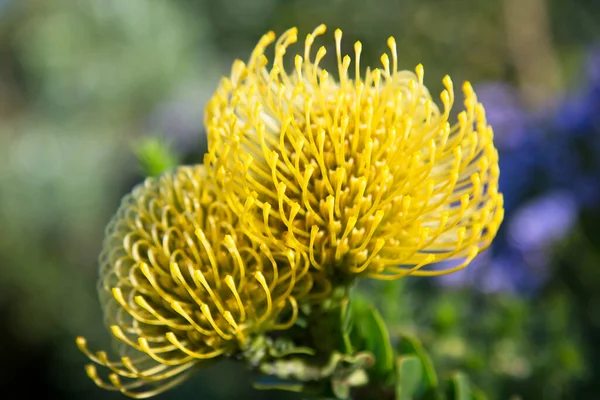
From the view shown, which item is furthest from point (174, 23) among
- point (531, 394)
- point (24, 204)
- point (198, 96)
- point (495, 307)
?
point (531, 394)

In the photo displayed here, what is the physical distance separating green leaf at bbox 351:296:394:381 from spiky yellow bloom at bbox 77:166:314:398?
122mm

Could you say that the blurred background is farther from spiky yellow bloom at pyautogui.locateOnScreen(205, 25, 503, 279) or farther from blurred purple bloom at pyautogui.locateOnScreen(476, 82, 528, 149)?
spiky yellow bloom at pyautogui.locateOnScreen(205, 25, 503, 279)

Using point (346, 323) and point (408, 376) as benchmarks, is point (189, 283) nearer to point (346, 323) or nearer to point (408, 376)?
point (346, 323)

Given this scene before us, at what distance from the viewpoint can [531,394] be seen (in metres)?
1.29

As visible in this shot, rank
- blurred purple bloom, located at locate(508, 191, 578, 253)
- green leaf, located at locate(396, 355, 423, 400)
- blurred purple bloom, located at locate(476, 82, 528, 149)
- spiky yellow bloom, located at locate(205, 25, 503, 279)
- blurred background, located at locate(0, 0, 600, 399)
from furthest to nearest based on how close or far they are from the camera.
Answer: blurred background, located at locate(0, 0, 600, 399)
blurred purple bloom, located at locate(476, 82, 528, 149)
blurred purple bloom, located at locate(508, 191, 578, 253)
green leaf, located at locate(396, 355, 423, 400)
spiky yellow bloom, located at locate(205, 25, 503, 279)

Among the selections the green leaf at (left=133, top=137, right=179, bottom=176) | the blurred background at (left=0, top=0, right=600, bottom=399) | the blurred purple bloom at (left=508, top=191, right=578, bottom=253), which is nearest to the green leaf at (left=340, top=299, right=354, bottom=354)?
the green leaf at (left=133, top=137, right=179, bottom=176)

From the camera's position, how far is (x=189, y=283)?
2.72ft

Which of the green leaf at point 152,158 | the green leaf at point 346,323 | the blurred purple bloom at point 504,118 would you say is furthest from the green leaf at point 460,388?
the blurred purple bloom at point 504,118

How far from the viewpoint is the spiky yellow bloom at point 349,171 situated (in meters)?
0.76

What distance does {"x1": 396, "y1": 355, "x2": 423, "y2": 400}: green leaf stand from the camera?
2.85ft

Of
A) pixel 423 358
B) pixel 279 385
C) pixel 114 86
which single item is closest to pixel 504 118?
pixel 423 358

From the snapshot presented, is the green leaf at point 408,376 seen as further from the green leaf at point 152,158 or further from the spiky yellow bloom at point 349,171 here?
the green leaf at point 152,158

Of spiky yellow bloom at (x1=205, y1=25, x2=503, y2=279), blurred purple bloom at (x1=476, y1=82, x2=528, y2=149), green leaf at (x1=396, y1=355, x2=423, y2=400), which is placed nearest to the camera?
spiky yellow bloom at (x1=205, y1=25, x2=503, y2=279)

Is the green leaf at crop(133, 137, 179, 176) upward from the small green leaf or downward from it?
upward
